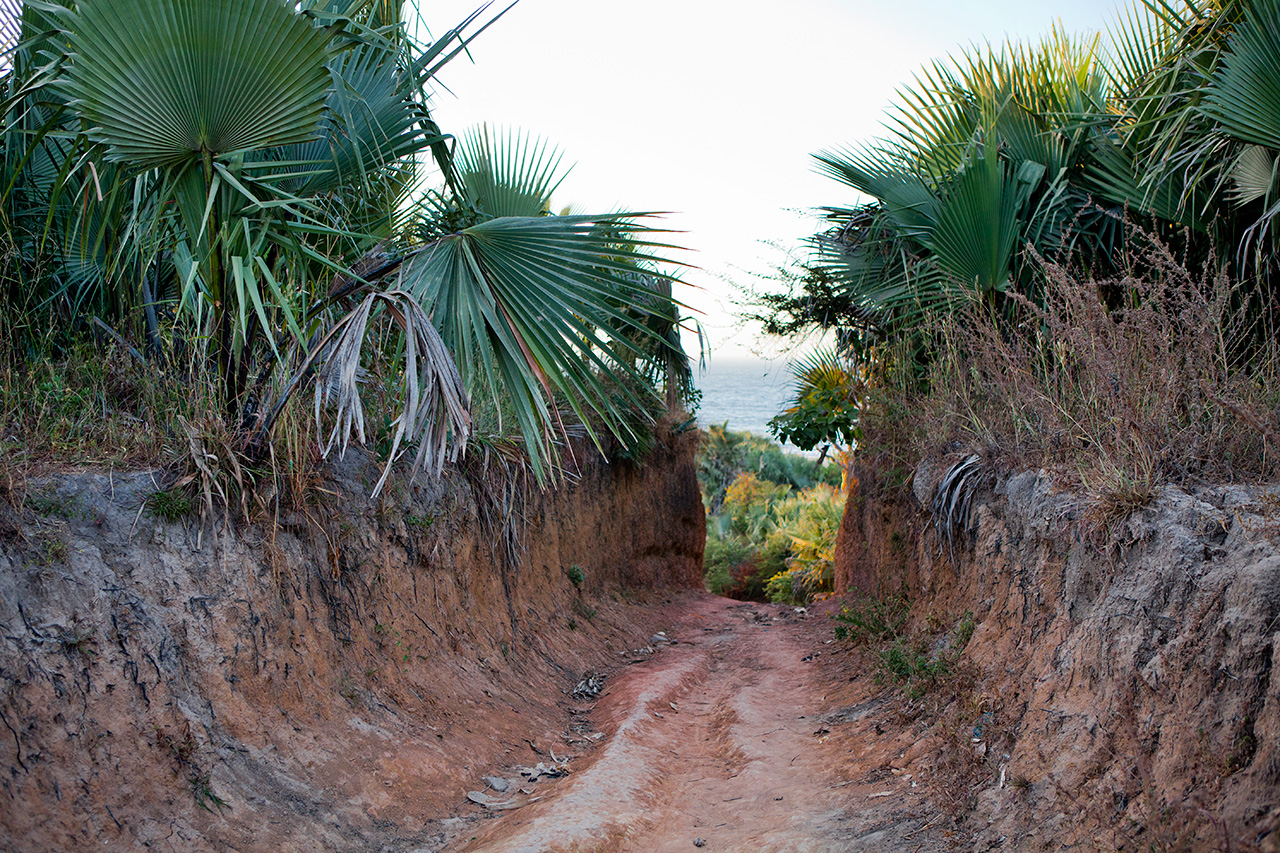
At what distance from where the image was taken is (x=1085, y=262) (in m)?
7.42

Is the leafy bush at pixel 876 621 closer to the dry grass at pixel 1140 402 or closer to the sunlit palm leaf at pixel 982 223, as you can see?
the dry grass at pixel 1140 402

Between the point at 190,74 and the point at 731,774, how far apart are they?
4.95 metres

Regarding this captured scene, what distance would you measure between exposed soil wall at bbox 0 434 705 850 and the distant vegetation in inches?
160

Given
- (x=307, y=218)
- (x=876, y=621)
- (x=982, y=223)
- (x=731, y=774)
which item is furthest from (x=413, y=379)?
(x=982, y=223)

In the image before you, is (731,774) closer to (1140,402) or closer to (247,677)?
(247,677)

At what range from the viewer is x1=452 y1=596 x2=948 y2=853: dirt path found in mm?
3830

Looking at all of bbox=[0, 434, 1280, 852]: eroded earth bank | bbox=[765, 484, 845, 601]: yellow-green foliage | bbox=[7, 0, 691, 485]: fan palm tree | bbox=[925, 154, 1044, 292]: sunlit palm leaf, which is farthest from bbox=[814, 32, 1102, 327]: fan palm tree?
bbox=[765, 484, 845, 601]: yellow-green foliage

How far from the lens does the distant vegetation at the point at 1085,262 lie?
391cm

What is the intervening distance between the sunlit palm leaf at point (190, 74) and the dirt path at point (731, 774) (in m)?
3.89

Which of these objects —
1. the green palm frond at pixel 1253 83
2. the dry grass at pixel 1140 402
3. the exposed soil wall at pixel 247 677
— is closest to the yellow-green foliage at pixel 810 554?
the exposed soil wall at pixel 247 677

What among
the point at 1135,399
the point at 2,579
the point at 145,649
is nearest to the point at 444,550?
the point at 145,649

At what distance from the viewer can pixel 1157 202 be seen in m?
6.36

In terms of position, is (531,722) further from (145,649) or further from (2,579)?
(2,579)

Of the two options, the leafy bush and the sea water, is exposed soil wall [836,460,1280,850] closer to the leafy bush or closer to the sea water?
the leafy bush
